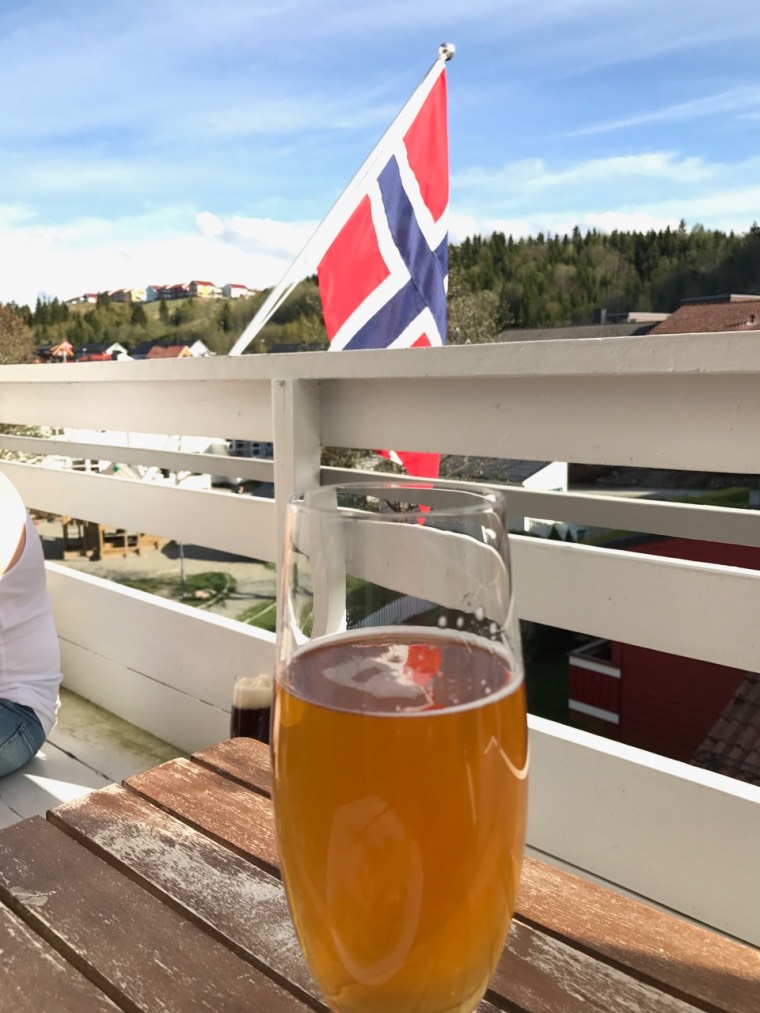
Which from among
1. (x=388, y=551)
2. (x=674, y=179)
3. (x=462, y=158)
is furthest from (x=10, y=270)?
(x=388, y=551)

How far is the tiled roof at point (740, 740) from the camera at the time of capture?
3.56 meters

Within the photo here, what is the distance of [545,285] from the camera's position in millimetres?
45875

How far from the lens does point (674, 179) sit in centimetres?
8412

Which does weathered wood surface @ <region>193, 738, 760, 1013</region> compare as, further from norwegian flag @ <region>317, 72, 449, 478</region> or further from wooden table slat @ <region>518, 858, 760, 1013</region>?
norwegian flag @ <region>317, 72, 449, 478</region>

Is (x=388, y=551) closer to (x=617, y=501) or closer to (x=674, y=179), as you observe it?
(x=617, y=501)

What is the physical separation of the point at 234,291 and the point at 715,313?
36.5 meters

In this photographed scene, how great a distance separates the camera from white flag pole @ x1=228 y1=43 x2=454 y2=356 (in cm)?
341

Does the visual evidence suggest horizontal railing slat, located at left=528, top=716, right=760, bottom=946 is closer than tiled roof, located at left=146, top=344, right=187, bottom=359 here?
Yes

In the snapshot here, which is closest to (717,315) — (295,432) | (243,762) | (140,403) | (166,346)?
(166,346)

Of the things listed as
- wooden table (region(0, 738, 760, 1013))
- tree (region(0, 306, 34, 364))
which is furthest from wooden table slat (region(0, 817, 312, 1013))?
tree (region(0, 306, 34, 364))

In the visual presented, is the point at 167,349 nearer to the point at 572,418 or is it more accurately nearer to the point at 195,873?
the point at 572,418

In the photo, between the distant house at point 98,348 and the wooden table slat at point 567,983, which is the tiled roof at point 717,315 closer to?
the distant house at point 98,348

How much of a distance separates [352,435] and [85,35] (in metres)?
66.9

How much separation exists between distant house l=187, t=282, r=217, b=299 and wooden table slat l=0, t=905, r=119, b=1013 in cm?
6073
